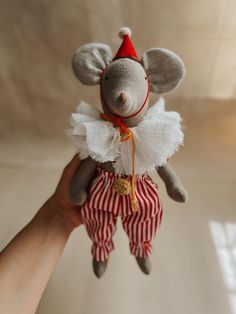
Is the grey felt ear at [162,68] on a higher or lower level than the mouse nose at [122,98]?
higher

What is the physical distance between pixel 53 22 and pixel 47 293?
0.82m

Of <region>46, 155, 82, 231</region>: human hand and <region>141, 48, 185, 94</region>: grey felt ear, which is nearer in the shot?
<region>141, 48, 185, 94</region>: grey felt ear

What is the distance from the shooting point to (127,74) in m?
0.55

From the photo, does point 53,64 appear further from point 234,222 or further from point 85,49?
point 234,222

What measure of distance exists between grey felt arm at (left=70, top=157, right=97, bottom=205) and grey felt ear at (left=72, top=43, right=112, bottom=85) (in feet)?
0.46

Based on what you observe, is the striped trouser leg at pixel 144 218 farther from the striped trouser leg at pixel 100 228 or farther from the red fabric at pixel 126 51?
the red fabric at pixel 126 51

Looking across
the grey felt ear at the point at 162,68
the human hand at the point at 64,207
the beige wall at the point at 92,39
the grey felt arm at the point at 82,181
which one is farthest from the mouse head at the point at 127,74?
the beige wall at the point at 92,39

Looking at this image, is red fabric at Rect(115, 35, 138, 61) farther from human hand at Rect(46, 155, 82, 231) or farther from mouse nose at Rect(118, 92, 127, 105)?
human hand at Rect(46, 155, 82, 231)

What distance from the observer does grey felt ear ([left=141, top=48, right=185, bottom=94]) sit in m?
0.59

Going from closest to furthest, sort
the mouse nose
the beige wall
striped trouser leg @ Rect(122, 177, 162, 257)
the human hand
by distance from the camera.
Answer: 1. the mouse nose
2. striped trouser leg @ Rect(122, 177, 162, 257)
3. the human hand
4. the beige wall

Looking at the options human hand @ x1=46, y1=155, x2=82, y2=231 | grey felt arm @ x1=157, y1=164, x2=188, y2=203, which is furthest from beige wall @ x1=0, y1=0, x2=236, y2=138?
grey felt arm @ x1=157, y1=164, x2=188, y2=203

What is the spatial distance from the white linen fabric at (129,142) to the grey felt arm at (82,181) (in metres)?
0.04

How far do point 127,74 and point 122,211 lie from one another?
24cm

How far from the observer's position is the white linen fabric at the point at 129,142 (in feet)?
1.87
